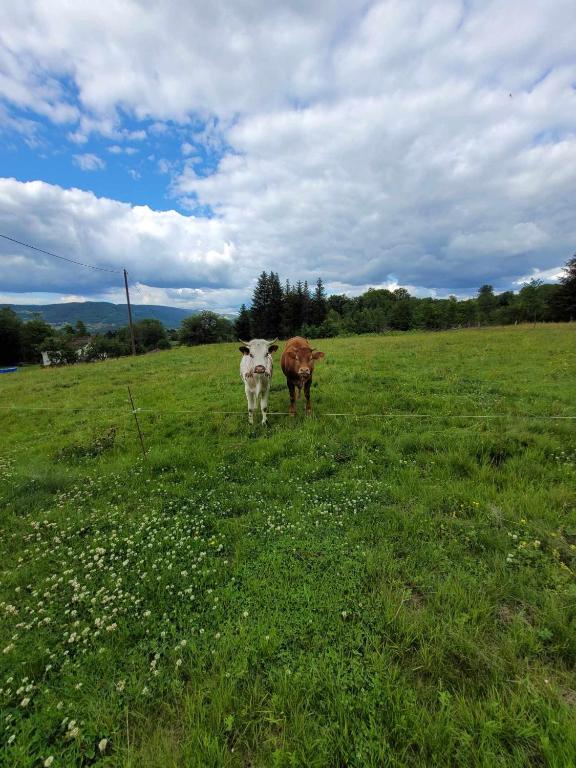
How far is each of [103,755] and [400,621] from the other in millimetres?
2568

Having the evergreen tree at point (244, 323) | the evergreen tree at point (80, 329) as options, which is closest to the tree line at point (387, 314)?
the evergreen tree at point (244, 323)

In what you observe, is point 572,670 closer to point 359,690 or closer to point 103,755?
point 359,690

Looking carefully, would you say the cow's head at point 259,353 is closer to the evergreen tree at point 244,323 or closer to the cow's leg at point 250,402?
the cow's leg at point 250,402

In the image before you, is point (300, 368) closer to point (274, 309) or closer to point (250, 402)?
point (250, 402)

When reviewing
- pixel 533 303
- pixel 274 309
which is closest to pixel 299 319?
pixel 274 309

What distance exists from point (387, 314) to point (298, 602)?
10509 centimetres

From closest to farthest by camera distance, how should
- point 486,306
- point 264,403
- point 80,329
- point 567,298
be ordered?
point 264,403, point 567,298, point 486,306, point 80,329

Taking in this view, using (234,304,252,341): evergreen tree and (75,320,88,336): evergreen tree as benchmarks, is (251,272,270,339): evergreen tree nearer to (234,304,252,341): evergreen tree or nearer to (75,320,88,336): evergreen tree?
(234,304,252,341): evergreen tree

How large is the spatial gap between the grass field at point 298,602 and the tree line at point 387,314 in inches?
2462

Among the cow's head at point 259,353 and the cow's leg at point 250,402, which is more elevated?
the cow's head at point 259,353

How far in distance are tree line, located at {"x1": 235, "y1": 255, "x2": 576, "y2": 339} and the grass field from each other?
205 feet

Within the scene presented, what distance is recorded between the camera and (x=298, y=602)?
3.47m

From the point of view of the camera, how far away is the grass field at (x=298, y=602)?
237cm

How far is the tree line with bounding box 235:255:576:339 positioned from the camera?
69.1 m
